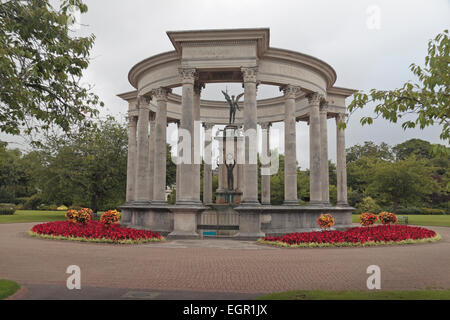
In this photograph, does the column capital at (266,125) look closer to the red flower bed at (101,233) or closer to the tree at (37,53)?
the red flower bed at (101,233)

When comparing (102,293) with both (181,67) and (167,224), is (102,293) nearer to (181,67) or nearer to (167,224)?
(167,224)

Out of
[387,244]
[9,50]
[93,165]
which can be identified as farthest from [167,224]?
[93,165]

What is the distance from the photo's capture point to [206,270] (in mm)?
14297

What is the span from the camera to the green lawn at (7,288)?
10.1 metres

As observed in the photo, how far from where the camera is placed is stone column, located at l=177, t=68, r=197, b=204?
27.4m

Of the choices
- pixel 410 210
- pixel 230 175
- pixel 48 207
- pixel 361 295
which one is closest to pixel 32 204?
pixel 48 207

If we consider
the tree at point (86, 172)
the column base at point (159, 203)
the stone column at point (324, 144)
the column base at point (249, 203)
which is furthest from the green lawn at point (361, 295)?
the tree at point (86, 172)

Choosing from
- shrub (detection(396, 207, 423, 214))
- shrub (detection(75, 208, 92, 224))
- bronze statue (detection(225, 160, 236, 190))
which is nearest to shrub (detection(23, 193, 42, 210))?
shrub (detection(75, 208, 92, 224))

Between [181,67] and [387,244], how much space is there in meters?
19.8

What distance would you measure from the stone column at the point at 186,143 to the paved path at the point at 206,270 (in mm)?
6582

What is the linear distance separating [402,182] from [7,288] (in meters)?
61.8

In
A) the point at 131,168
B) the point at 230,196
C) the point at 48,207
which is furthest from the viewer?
the point at 48,207

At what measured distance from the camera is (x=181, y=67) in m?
29.0

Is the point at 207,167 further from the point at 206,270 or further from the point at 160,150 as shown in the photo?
the point at 206,270
